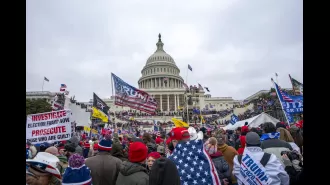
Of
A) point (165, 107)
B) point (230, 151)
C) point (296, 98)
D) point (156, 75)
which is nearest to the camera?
point (230, 151)

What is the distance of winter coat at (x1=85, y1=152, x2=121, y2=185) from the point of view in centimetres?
477

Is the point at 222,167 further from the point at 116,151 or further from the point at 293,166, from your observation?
the point at 116,151

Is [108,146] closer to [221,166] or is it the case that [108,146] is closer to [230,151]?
[221,166]

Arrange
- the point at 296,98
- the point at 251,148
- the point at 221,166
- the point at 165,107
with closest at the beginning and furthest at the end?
the point at 251,148 < the point at 221,166 < the point at 296,98 < the point at 165,107

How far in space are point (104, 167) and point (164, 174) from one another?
6.15 feet

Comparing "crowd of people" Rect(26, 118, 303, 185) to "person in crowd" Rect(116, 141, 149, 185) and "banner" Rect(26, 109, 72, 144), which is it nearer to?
"person in crowd" Rect(116, 141, 149, 185)

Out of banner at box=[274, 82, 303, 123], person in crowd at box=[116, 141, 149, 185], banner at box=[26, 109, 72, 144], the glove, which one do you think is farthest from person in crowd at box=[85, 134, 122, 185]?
banner at box=[274, 82, 303, 123]

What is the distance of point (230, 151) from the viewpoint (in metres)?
5.63

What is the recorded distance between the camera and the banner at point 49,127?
7.59 meters

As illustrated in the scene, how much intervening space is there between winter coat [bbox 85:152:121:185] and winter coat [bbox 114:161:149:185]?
1209 mm

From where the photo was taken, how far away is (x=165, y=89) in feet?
299
